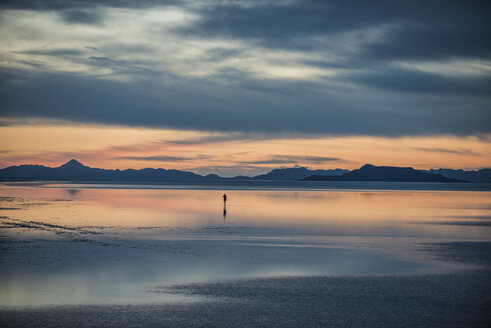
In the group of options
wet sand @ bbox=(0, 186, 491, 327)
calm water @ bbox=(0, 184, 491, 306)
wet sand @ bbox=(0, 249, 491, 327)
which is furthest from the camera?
calm water @ bbox=(0, 184, 491, 306)

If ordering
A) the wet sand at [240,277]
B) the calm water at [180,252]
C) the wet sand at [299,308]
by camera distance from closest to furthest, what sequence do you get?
the wet sand at [299,308] → the wet sand at [240,277] → the calm water at [180,252]

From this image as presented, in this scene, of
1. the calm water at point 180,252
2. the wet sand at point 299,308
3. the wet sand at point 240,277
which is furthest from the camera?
the calm water at point 180,252

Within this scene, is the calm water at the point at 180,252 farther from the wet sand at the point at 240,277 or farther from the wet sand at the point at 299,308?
the wet sand at the point at 299,308

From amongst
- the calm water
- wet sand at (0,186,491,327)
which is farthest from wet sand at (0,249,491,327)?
the calm water

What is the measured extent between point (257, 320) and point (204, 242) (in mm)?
14830

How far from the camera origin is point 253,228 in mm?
35812

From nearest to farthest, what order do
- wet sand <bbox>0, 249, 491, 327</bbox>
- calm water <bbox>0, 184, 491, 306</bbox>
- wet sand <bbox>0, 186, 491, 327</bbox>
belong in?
wet sand <bbox>0, 249, 491, 327</bbox> < wet sand <bbox>0, 186, 491, 327</bbox> < calm water <bbox>0, 184, 491, 306</bbox>

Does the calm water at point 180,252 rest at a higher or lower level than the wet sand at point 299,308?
higher

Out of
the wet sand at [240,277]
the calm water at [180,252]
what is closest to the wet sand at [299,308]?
the wet sand at [240,277]

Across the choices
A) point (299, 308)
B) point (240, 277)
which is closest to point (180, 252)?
point (240, 277)

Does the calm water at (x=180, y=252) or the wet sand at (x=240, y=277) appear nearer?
the wet sand at (x=240, y=277)

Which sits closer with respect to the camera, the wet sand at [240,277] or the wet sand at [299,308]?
the wet sand at [299,308]

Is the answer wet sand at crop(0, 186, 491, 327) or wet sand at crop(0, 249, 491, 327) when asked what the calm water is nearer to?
wet sand at crop(0, 186, 491, 327)

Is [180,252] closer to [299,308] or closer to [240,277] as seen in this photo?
[240,277]
